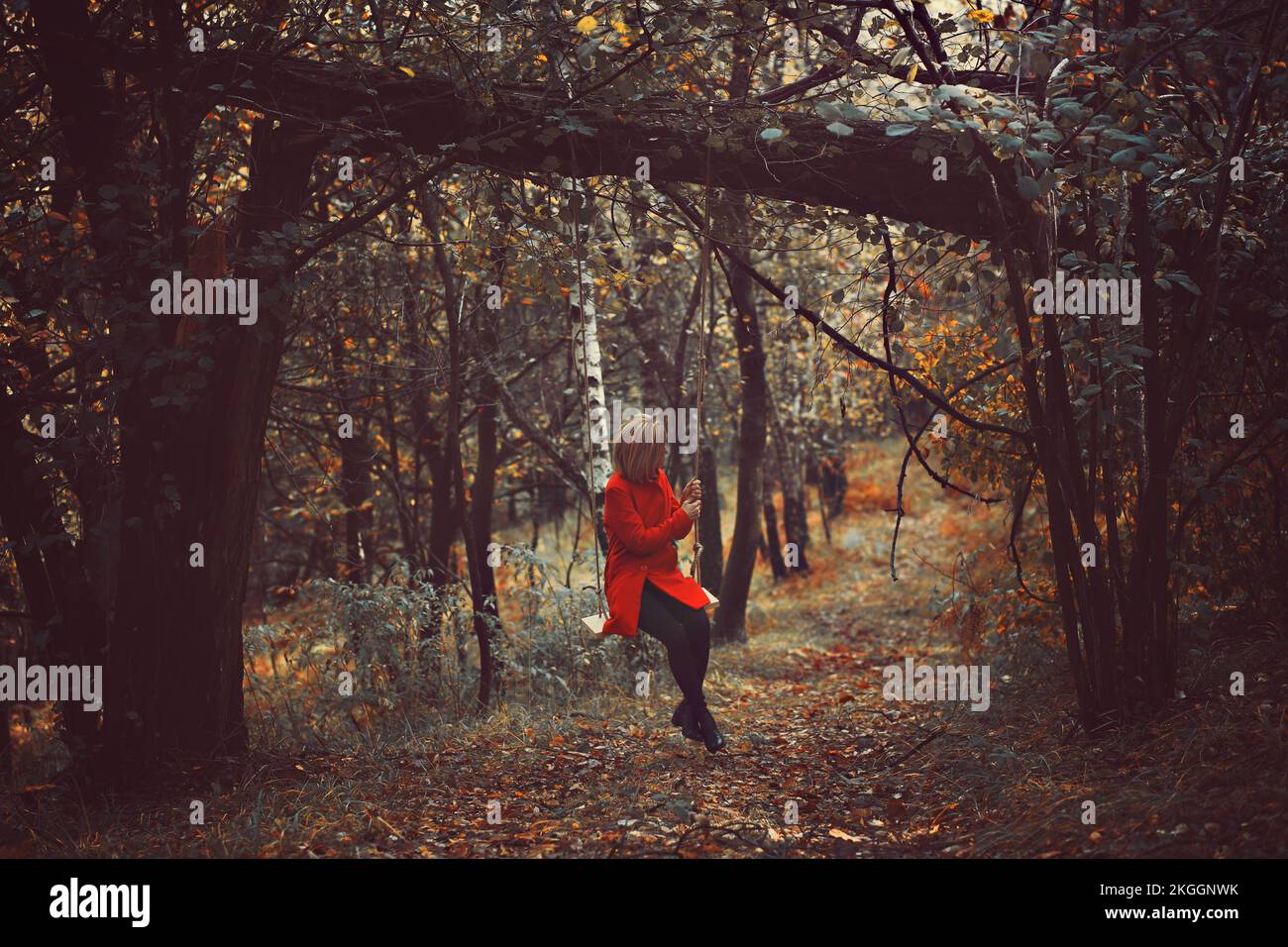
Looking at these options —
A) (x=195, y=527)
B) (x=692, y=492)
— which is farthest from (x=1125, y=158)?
(x=195, y=527)

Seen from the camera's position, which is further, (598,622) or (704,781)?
(598,622)

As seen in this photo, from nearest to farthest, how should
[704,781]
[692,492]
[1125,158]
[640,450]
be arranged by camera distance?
[1125,158], [704,781], [692,492], [640,450]

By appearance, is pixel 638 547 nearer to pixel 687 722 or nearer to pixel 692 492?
pixel 692 492

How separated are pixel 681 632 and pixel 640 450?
1049 mm

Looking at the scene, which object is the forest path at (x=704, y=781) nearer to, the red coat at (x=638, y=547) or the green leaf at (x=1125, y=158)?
the red coat at (x=638, y=547)

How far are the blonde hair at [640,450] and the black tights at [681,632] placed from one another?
0.62m

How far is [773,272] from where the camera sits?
13.1 meters

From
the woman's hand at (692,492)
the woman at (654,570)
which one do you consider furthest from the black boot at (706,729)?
the woman's hand at (692,492)

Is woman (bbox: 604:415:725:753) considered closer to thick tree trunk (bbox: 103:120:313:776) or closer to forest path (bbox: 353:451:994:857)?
forest path (bbox: 353:451:994:857)

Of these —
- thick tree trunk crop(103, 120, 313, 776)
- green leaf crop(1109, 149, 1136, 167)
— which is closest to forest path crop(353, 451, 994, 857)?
thick tree trunk crop(103, 120, 313, 776)

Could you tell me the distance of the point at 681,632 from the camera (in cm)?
589
